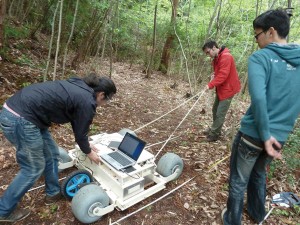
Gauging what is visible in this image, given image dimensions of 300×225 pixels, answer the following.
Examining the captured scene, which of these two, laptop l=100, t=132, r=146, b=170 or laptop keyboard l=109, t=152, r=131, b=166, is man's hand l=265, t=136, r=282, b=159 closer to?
laptop l=100, t=132, r=146, b=170

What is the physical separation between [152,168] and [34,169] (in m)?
1.71

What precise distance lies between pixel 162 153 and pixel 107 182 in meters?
1.92

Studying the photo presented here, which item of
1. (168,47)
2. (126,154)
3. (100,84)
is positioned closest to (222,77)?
(126,154)

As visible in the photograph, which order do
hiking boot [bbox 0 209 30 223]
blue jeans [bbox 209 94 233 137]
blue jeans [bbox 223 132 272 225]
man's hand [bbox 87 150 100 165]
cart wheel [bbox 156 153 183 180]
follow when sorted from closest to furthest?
blue jeans [bbox 223 132 272 225] → hiking boot [bbox 0 209 30 223] → man's hand [bbox 87 150 100 165] → cart wheel [bbox 156 153 183 180] → blue jeans [bbox 209 94 233 137]

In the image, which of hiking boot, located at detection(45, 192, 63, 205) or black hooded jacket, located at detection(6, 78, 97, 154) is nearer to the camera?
black hooded jacket, located at detection(6, 78, 97, 154)

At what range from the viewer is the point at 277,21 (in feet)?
8.35

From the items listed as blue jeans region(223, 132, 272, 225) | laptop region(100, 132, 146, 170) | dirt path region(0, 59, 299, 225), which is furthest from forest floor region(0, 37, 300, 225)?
laptop region(100, 132, 146, 170)

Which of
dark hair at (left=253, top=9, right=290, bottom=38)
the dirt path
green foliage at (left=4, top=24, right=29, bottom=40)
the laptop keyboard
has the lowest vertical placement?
the dirt path

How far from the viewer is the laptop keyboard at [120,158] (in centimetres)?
366

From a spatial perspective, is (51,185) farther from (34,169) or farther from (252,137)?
(252,137)

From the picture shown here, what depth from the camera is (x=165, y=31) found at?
40.5ft

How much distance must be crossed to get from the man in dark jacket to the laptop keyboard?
2.24 ft

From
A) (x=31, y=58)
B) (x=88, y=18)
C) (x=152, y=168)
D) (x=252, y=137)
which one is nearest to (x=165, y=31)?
(x=88, y=18)

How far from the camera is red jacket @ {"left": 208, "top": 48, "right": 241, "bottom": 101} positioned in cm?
546
